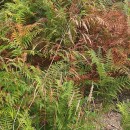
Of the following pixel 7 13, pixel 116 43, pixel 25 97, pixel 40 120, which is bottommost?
pixel 40 120

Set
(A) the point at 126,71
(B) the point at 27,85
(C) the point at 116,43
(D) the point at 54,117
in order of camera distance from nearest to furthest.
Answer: (D) the point at 54,117 → (B) the point at 27,85 → (A) the point at 126,71 → (C) the point at 116,43

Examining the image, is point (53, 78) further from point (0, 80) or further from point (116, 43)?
point (116, 43)

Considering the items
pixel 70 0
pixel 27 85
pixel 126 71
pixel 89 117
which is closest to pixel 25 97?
pixel 27 85

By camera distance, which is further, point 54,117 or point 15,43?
point 15,43

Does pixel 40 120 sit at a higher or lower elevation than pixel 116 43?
lower

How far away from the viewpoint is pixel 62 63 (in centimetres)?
394

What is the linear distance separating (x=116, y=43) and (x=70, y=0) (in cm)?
92

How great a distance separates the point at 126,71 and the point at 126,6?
1.10m

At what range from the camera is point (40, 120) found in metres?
3.52

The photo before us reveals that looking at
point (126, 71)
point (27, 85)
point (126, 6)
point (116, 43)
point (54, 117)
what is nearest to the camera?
point (54, 117)

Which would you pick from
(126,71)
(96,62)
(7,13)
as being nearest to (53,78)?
(96,62)

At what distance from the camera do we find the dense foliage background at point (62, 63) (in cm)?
346

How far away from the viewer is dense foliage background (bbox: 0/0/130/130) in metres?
3.46

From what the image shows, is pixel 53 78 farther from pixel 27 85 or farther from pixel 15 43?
pixel 15 43
